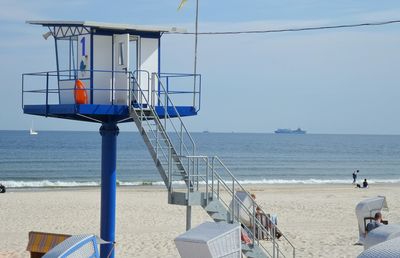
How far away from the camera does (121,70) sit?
683 inches

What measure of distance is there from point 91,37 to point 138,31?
1021 millimetres

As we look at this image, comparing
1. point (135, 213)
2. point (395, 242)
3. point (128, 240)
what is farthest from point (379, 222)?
point (135, 213)

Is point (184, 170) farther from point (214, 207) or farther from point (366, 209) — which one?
point (366, 209)

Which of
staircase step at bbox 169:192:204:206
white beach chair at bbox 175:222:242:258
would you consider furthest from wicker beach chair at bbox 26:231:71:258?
white beach chair at bbox 175:222:242:258

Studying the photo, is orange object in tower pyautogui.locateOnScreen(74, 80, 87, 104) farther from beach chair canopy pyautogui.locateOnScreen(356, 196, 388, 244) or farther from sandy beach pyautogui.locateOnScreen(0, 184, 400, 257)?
beach chair canopy pyautogui.locateOnScreen(356, 196, 388, 244)

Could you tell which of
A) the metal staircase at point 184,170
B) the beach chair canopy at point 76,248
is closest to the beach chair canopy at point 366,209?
the metal staircase at point 184,170

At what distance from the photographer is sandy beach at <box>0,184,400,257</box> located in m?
22.6

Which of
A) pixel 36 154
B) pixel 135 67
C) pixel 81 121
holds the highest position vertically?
Answer: pixel 135 67

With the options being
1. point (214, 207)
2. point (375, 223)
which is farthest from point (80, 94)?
point (375, 223)

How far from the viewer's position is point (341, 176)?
259 feet

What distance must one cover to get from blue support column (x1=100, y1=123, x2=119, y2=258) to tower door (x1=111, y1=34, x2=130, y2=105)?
655 mm

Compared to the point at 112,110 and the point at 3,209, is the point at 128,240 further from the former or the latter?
the point at 3,209

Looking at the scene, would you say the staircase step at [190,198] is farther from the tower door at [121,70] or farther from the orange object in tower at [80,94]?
the orange object in tower at [80,94]

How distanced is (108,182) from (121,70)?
2.42m
